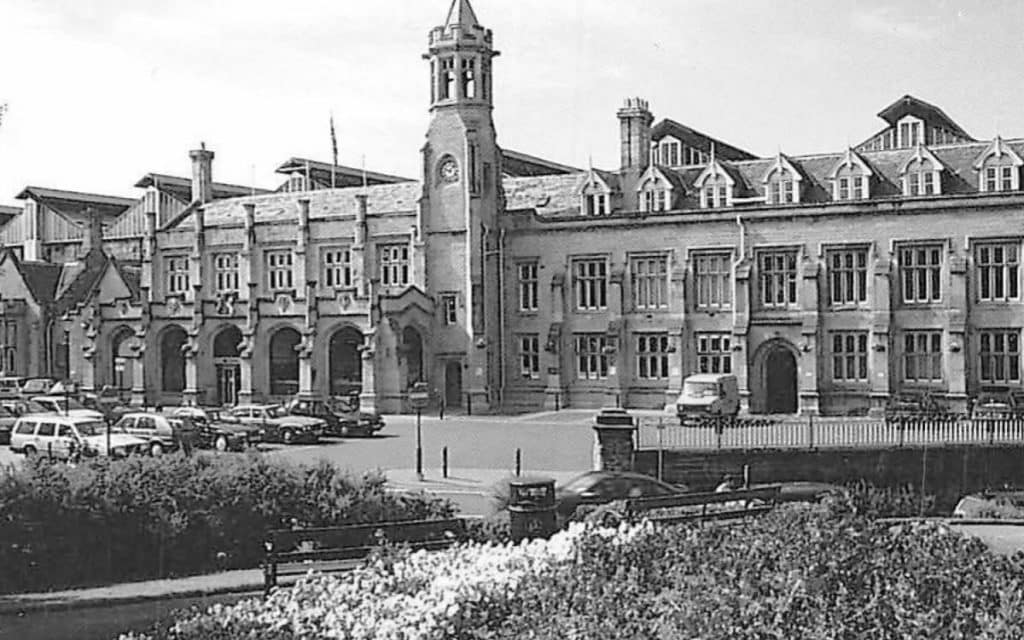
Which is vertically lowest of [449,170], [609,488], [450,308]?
[609,488]

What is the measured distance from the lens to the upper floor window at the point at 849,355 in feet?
174

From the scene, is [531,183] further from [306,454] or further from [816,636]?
[816,636]

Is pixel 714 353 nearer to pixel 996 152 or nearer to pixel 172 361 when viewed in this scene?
pixel 996 152

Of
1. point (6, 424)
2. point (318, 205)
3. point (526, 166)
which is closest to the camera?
point (6, 424)

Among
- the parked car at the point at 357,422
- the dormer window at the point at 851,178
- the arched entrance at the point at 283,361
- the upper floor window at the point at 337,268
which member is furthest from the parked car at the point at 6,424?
the dormer window at the point at 851,178

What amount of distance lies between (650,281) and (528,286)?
17.6 feet

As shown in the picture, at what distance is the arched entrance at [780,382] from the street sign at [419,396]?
42.6 feet

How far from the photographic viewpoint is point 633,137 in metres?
62.5

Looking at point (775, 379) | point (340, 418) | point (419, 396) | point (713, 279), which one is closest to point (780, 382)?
point (775, 379)

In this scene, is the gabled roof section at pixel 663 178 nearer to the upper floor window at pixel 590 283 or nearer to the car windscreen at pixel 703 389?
the upper floor window at pixel 590 283

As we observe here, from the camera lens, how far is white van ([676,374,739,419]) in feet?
163

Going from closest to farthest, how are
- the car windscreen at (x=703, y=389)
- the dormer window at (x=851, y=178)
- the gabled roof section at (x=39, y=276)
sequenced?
the car windscreen at (x=703, y=389) → the dormer window at (x=851, y=178) → the gabled roof section at (x=39, y=276)

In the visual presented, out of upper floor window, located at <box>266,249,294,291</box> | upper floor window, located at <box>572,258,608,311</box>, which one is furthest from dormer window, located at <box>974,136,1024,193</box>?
upper floor window, located at <box>266,249,294,291</box>

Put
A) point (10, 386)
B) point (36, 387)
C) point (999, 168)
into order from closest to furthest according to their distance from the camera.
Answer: point (999, 168)
point (36, 387)
point (10, 386)
